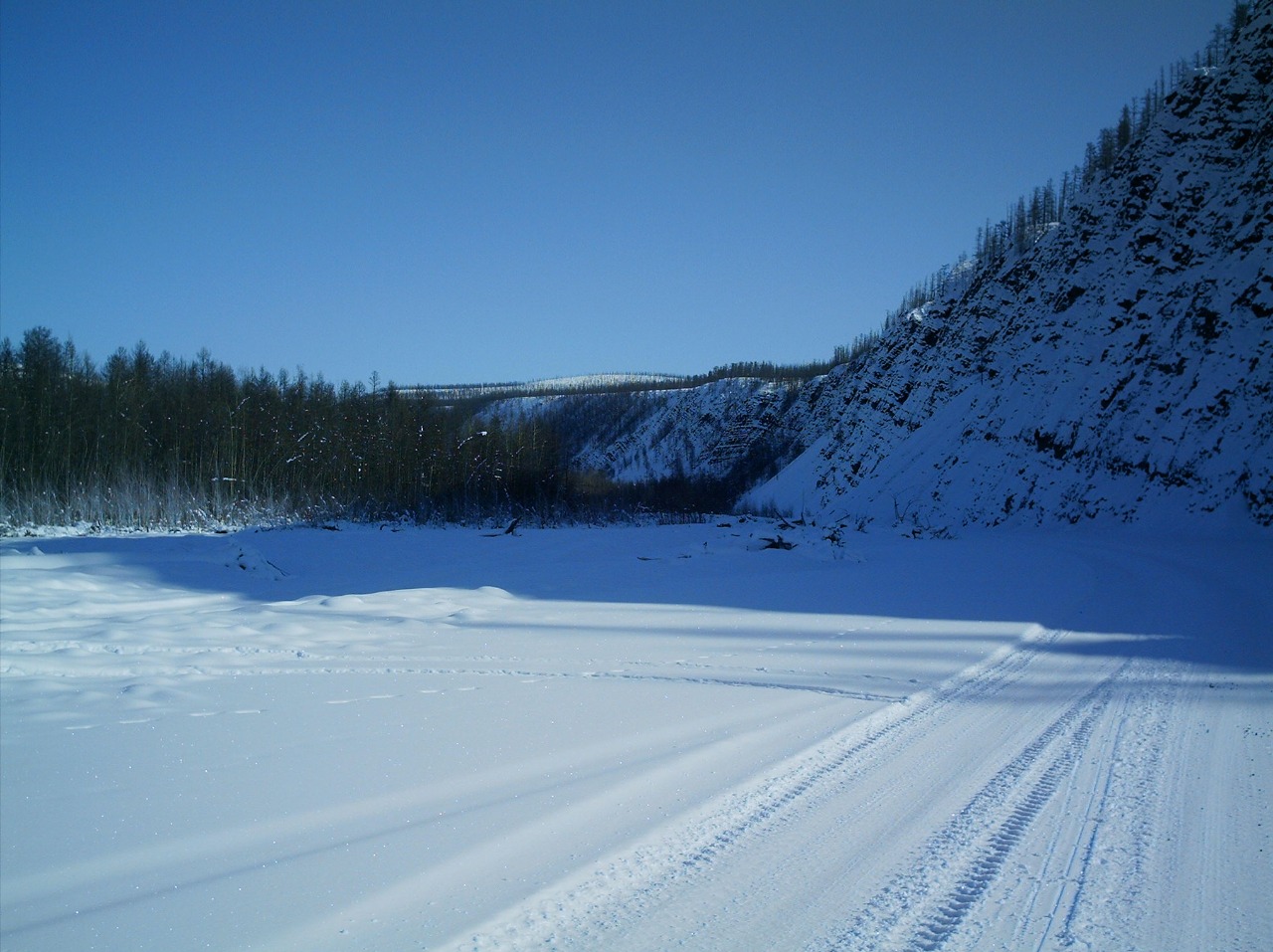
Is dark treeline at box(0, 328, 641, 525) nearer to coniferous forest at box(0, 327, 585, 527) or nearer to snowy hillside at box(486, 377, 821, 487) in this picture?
coniferous forest at box(0, 327, 585, 527)

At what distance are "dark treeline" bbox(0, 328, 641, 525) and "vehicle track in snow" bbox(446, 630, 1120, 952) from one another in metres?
23.4

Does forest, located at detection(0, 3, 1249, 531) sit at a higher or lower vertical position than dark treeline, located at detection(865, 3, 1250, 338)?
lower

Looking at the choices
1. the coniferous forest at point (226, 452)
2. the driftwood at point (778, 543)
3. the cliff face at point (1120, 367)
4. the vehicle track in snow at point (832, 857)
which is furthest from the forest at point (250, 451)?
the vehicle track in snow at point (832, 857)

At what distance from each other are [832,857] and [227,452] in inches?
1205

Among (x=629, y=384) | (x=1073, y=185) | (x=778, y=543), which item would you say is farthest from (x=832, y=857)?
(x=629, y=384)

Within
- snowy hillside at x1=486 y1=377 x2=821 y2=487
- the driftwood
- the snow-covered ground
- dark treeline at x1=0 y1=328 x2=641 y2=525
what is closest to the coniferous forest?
dark treeline at x1=0 y1=328 x2=641 y2=525

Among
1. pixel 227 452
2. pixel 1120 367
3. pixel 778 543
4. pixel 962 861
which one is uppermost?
pixel 1120 367

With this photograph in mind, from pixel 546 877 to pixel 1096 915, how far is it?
1.76 m

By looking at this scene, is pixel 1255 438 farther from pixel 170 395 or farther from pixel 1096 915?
pixel 170 395

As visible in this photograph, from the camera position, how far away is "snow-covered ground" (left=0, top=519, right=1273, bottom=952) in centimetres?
243

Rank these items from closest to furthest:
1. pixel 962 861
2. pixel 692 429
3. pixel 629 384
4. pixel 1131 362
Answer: pixel 962 861, pixel 1131 362, pixel 692 429, pixel 629 384

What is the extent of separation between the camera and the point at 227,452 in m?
28.9

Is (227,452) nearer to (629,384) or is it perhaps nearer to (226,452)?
(226,452)

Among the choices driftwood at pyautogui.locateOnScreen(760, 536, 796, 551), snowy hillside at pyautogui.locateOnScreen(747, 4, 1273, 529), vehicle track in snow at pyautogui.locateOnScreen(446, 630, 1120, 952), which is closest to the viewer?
vehicle track in snow at pyautogui.locateOnScreen(446, 630, 1120, 952)
